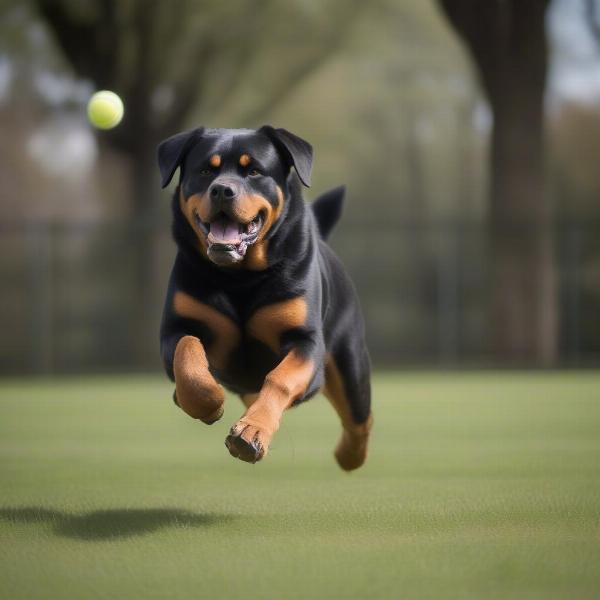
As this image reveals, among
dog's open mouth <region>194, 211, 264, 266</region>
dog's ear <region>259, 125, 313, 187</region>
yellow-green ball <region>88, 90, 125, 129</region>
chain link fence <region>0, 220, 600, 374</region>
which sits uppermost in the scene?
dog's ear <region>259, 125, 313, 187</region>

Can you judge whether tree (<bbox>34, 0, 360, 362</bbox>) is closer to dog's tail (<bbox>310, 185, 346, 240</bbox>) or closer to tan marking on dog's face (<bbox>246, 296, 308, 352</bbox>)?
dog's tail (<bbox>310, 185, 346, 240</bbox>)

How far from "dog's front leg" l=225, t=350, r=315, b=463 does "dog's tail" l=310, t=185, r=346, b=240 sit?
1717 millimetres

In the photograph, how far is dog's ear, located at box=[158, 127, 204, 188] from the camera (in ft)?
17.8

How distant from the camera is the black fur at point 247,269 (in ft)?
17.1

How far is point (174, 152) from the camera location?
5438 millimetres

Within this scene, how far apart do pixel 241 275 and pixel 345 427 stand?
1254 millimetres

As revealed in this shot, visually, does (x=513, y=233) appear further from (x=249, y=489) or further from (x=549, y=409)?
(x=249, y=489)

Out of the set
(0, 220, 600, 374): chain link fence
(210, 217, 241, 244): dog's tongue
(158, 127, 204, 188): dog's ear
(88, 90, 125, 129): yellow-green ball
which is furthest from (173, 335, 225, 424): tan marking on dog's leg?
(0, 220, 600, 374): chain link fence

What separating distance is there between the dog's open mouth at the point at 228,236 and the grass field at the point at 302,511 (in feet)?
3.25

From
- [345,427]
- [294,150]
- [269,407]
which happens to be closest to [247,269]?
[294,150]

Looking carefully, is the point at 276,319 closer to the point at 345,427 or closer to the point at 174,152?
the point at 174,152

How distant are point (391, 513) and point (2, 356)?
51.6 feet

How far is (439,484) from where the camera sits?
6.04 m

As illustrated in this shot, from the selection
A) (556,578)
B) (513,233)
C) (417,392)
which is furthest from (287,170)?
(513,233)
